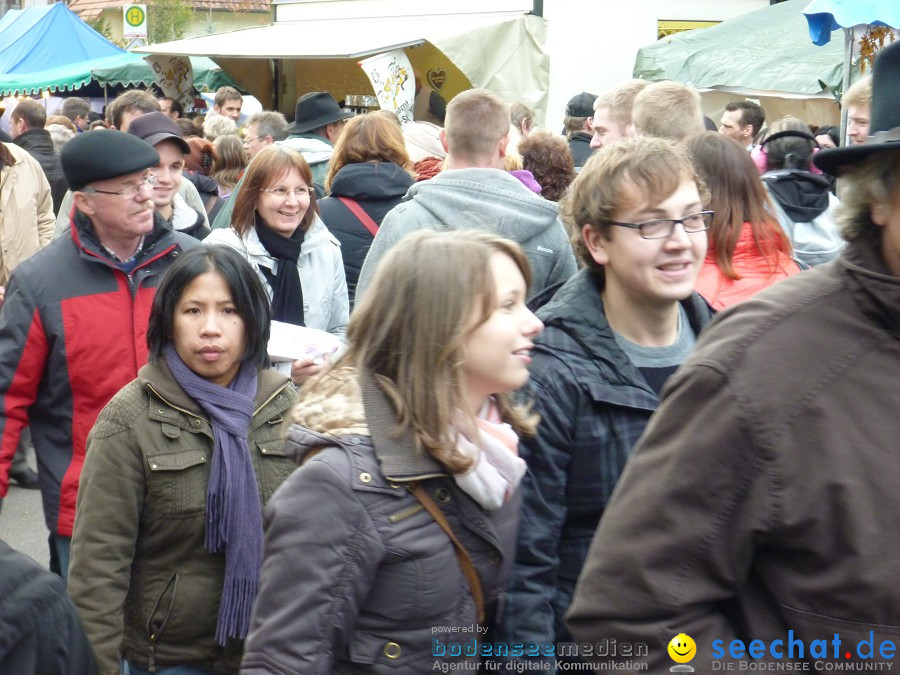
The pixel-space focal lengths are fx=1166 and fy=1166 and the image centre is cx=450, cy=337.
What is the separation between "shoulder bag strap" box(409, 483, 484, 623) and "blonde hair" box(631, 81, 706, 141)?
3.05 metres

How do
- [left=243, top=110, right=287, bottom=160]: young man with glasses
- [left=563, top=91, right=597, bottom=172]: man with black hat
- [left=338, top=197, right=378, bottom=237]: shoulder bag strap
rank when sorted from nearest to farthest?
[left=338, top=197, right=378, bottom=237]: shoulder bag strap
[left=563, top=91, right=597, bottom=172]: man with black hat
[left=243, top=110, right=287, bottom=160]: young man with glasses

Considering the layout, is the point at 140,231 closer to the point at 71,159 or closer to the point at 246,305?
the point at 71,159

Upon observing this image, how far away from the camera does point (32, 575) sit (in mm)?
1676

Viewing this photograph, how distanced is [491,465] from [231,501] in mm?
1121

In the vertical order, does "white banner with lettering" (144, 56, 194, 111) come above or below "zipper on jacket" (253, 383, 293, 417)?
above

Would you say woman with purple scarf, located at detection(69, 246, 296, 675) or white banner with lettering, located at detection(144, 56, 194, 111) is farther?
white banner with lettering, located at detection(144, 56, 194, 111)

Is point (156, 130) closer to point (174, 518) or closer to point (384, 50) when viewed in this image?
point (174, 518)

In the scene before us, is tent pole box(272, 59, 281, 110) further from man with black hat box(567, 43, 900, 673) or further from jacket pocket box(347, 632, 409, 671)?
man with black hat box(567, 43, 900, 673)

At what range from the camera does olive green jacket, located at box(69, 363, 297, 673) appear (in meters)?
3.29

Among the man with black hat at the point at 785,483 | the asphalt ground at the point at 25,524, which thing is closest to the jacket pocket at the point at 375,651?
the man with black hat at the point at 785,483

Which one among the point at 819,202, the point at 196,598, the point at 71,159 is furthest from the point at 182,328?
the point at 819,202

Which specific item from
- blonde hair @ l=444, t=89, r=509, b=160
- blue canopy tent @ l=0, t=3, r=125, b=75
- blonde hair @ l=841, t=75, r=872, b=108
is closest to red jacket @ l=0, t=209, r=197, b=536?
blonde hair @ l=444, t=89, r=509, b=160

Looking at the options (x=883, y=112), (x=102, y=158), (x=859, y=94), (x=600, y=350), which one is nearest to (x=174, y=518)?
(x=600, y=350)

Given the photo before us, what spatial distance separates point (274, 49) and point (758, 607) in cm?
1622
